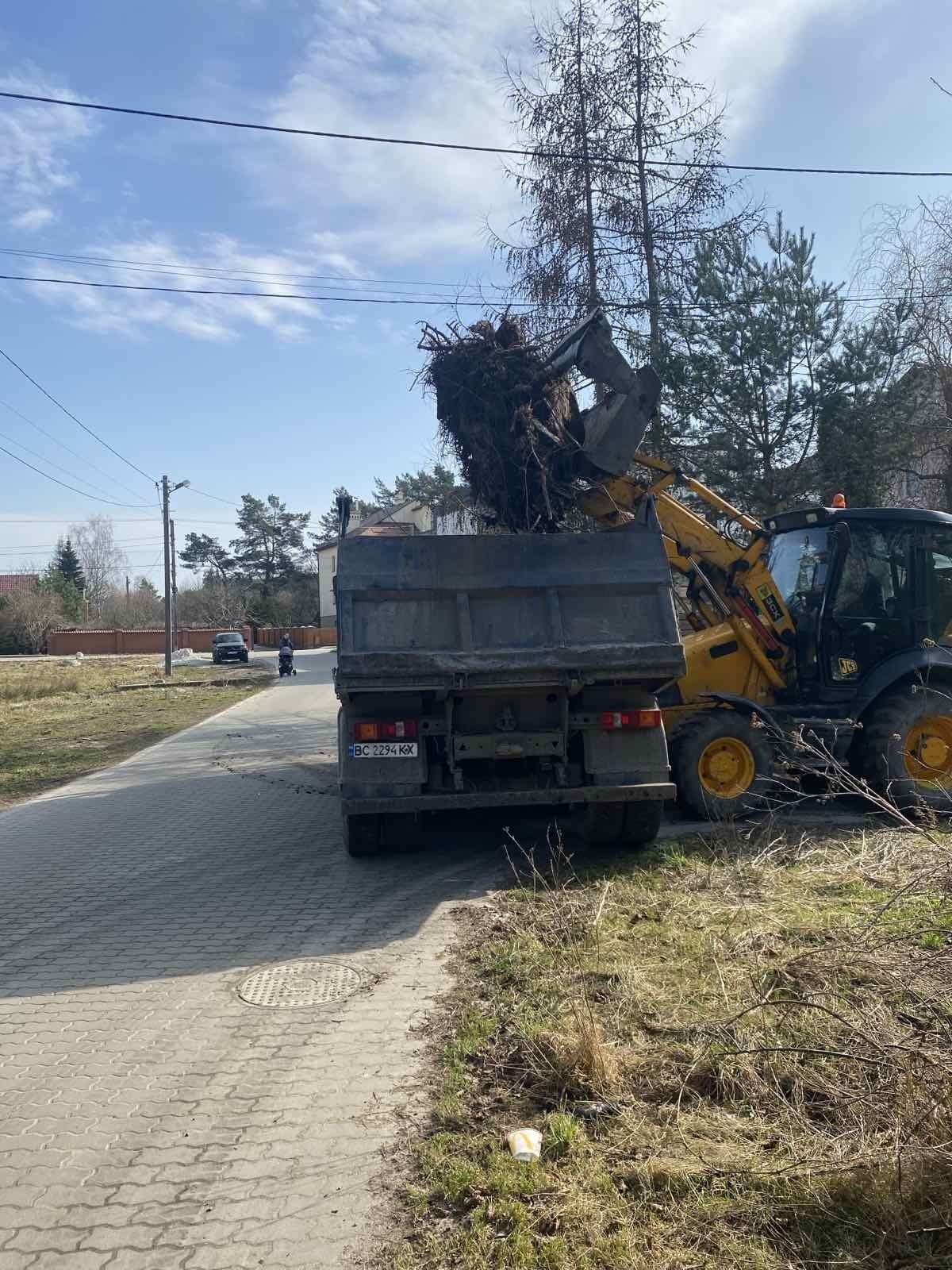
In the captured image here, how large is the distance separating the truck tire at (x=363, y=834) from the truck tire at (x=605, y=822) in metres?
1.58

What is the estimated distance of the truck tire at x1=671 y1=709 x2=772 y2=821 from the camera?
8.23m

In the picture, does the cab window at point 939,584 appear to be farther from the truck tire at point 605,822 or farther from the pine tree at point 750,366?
the pine tree at point 750,366

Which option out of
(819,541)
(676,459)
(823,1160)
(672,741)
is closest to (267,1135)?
(823,1160)

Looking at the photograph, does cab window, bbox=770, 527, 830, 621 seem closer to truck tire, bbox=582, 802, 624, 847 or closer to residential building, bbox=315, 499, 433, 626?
truck tire, bbox=582, 802, 624, 847

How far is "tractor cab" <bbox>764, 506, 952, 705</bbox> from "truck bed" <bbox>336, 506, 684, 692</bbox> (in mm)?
2414

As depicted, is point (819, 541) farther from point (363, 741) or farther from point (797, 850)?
point (363, 741)

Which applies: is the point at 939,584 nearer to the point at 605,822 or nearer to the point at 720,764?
the point at 720,764

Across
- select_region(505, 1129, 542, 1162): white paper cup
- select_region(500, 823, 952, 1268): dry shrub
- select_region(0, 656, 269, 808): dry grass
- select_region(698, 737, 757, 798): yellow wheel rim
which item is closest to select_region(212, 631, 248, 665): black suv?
select_region(0, 656, 269, 808): dry grass

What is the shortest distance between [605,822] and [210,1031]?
352cm

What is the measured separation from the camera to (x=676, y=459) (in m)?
15.1

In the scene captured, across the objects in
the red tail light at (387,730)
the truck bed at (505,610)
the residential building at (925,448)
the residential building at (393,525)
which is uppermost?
the residential building at (925,448)

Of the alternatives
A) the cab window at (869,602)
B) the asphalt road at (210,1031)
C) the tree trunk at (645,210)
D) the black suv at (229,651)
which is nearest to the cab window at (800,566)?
the cab window at (869,602)

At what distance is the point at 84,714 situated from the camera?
24.1m

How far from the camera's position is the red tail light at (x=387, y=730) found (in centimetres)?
694
